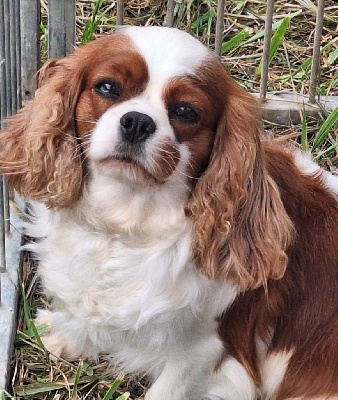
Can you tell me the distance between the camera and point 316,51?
14.0 feet

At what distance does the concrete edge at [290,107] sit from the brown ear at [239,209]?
60.6 inches

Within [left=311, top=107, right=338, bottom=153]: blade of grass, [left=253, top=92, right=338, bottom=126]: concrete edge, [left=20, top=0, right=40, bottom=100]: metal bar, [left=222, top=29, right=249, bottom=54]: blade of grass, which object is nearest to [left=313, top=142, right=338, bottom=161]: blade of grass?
[left=311, top=107, right=338, bottom=153]: blade of grass

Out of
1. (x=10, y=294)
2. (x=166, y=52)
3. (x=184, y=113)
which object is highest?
(x=166, y=52)

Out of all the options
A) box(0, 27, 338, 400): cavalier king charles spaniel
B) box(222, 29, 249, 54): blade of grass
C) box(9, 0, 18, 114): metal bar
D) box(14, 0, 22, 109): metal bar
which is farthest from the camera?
box(222, 29, 249, 54): blade of grass

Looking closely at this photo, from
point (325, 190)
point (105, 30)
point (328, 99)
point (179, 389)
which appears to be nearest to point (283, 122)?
point (328, 99)

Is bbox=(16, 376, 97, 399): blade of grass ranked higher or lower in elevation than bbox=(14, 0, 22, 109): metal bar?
lower

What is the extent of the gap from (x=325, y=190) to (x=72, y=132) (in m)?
0.85

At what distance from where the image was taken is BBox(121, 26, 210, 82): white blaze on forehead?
262 centimetres

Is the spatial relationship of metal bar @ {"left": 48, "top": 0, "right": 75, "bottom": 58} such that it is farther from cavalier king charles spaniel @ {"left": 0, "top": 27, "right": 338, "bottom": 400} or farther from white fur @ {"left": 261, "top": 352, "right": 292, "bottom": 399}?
white fur @ {"left": 261, "top": 352, "right": 292, "bottom": 399}

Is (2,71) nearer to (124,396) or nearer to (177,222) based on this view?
(177,222)

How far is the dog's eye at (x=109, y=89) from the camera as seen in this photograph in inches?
104

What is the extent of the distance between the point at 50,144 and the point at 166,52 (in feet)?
1.54

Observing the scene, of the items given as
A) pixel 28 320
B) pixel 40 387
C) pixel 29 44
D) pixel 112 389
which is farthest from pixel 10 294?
pixel 29 44

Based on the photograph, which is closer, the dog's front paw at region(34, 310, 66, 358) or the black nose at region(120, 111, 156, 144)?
the black nose at region(120, 111, 156, 144)
